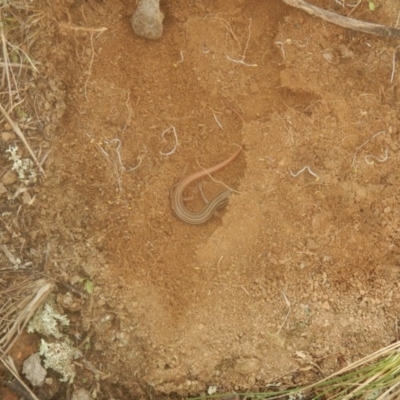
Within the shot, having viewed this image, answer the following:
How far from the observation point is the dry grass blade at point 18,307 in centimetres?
385

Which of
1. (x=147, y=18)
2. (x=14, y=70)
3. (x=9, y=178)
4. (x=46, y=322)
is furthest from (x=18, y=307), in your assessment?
(x=147, y=18)

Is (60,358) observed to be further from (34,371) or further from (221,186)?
(221,186)

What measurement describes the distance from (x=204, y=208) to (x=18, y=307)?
66.2 inches

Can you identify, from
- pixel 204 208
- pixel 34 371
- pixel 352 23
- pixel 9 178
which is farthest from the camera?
pixel 204 208

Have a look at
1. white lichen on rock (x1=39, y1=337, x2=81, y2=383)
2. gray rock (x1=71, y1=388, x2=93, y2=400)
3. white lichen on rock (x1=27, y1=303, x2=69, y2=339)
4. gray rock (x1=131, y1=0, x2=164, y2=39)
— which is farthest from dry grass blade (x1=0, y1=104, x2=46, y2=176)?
gray rock (x1=71, y1=388, x2=93, y2=400)

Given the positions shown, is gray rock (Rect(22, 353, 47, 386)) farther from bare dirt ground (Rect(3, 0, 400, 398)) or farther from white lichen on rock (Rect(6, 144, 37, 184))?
white lichen on rock (Rect(6, 144, 37, 184))

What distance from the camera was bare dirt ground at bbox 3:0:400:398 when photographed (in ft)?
13.4

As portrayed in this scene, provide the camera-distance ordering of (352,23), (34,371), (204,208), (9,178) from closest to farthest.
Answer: (34,371), (9,178), (352,23), (204,208)

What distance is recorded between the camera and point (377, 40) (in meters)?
4.41

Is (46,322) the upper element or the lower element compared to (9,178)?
lower

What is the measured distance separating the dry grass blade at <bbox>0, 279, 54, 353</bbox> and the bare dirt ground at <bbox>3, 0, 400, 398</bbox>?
167 millimetres

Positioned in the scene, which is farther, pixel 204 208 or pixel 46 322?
pixel 204 208

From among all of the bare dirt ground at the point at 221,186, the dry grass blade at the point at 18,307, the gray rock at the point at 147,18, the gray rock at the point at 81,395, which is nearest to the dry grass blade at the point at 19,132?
the bare dirt ground at the point at 221,186

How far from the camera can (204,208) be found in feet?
14.8
